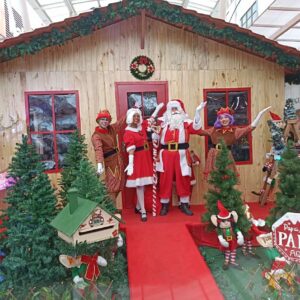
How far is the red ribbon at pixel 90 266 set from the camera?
3043 mm

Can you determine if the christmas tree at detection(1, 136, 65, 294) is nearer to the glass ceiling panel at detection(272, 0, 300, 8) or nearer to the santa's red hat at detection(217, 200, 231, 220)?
the santa's red hat at detection(217, 200, 231, 220)

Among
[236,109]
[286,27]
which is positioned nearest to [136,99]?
[236,109]

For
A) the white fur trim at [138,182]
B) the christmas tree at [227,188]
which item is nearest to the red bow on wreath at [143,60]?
the white fur trim at [138,182]

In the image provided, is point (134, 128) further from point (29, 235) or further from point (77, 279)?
point (77, 279)

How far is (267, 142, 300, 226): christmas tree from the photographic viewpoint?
2779mm

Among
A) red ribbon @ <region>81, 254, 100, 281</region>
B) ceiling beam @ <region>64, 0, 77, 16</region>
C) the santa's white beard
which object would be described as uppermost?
ceiling beam @ <region>64, 0, 77, 16</region>

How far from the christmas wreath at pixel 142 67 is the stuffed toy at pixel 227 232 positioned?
245 cm

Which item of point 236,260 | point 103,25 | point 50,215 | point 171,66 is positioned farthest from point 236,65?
point 50,215

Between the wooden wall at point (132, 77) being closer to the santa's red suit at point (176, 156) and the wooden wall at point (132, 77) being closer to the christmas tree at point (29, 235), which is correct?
the santa's red suit at point (176, 156)

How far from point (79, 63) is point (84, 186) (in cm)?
241

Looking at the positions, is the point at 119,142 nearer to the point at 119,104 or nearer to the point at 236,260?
the point at 119,104

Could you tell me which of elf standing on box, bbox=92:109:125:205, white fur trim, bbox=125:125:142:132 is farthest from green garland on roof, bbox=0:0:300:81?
white fur trim, bbox=125:125:142:132

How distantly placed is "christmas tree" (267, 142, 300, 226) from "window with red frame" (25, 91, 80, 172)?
10.5 ft

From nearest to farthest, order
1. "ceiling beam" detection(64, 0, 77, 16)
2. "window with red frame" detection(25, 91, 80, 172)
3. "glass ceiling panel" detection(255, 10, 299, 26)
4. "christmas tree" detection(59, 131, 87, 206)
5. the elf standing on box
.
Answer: "christmas tree" detection(59, 131, 87, 206), the elf standing on box, "window with red frame" detection(25, 91, 80, 172), "glass ceiling panel" detection(255, 10, 299, 26), "ceiling beam" detection(64, 0, 77, 16)
